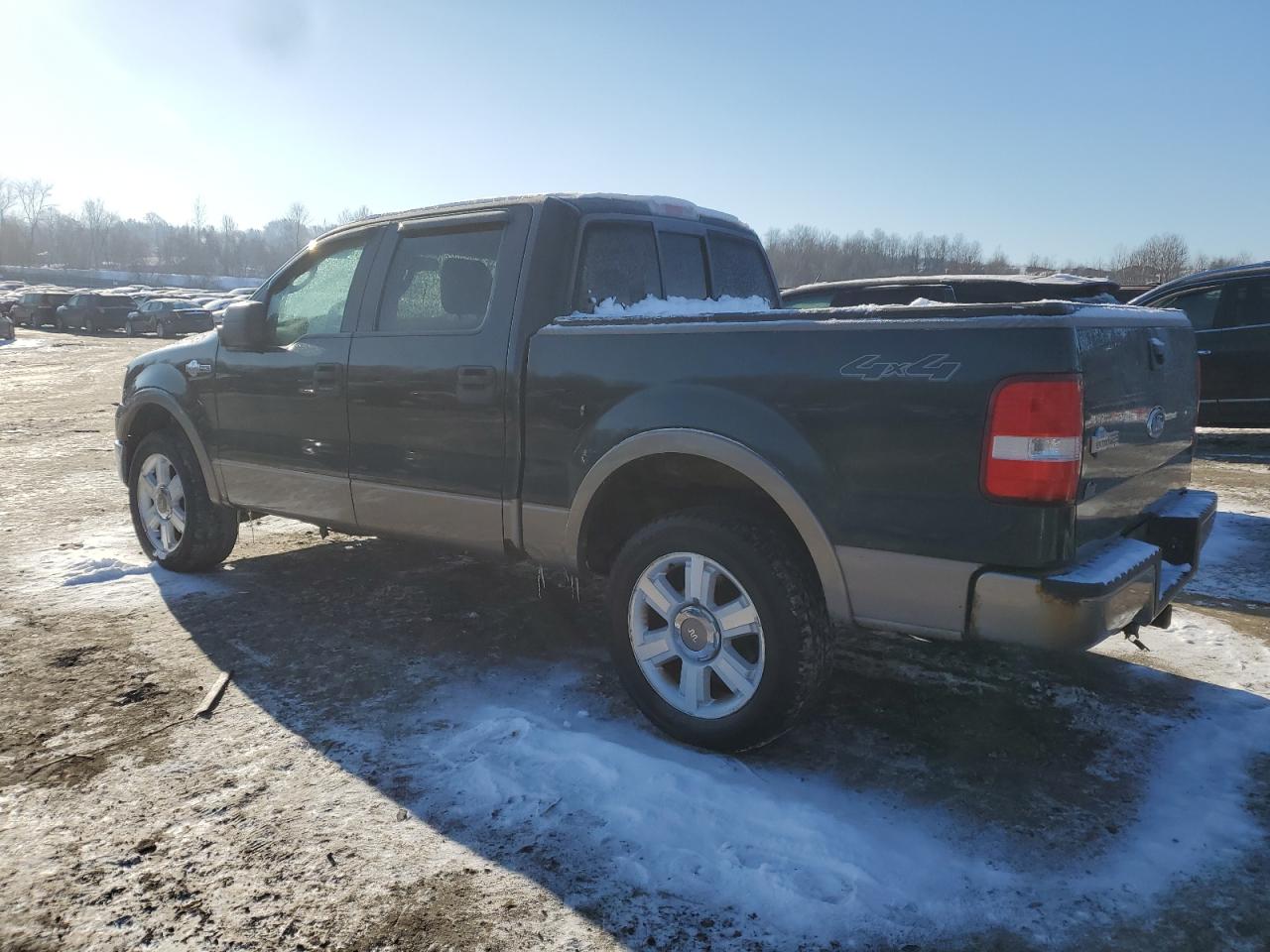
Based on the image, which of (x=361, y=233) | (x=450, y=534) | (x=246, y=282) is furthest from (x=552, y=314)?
(x=246, y=282)

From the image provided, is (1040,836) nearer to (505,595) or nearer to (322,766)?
(322,766)

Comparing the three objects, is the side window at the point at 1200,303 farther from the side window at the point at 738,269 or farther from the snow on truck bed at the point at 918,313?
the snow on truck bed at the point at 918,313

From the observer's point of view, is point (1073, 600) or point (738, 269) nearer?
point (1073, 600)

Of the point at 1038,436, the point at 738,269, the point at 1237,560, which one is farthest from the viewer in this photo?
the point at 1237,560

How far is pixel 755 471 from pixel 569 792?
1207 millimetres

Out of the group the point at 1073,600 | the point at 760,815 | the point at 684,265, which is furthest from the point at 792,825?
the point at 684,265

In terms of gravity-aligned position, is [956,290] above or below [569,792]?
above

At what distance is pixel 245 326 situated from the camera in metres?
4.69

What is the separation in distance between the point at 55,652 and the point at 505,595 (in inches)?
83.4

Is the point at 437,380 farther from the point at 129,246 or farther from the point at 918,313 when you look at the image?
the point at 129,246

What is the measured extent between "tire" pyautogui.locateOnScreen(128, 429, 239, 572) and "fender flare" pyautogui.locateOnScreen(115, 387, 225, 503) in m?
0.10

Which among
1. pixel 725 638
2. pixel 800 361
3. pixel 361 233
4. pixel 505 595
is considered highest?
pixel 361 233

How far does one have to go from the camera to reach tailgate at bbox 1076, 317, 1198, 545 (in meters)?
2.64

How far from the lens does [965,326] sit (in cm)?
260
